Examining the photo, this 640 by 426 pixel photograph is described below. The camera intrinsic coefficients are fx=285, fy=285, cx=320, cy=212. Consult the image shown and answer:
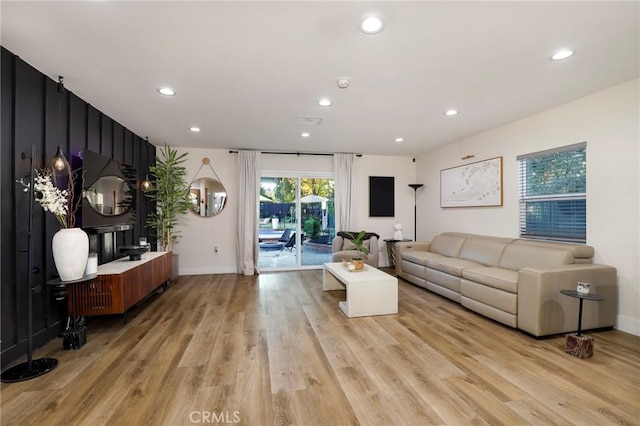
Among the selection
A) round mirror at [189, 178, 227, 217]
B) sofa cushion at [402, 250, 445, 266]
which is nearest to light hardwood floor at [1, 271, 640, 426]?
sofa cushion at [402, 250, 445, 266]

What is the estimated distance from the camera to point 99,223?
333 centimetres

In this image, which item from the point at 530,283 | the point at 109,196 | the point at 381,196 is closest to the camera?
the point at 530,283

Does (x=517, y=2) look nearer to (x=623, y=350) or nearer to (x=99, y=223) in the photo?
(x=623, y=350)

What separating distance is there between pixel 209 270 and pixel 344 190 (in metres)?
3.27

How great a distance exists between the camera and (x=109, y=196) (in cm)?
356

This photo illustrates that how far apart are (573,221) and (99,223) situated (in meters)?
5.63

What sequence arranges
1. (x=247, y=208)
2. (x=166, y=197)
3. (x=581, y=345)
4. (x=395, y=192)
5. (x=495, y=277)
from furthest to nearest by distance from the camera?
(x=395, y=192), (x=247, y=208), (x=166, y=197), (x=495, y=277), (x=581, y=345)

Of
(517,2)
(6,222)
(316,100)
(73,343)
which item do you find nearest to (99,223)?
(6,222)

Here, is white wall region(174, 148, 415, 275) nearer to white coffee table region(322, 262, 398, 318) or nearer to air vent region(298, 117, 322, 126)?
air vent region(298, 117, 322, 126)

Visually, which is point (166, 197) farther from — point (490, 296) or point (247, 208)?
point (490, 296)

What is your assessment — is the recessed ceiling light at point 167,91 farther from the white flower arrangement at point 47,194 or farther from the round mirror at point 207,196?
the round mirror at point 207,196

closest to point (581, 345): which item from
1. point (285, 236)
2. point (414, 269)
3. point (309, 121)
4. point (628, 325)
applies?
point (628, 325)

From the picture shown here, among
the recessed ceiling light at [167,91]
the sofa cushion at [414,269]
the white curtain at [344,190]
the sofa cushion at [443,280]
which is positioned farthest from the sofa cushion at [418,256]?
the recessed ceiling light at [167,91]

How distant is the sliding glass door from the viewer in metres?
6.15
